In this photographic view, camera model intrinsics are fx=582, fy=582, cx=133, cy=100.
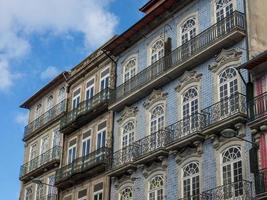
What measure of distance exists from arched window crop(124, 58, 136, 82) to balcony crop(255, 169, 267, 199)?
1133cm

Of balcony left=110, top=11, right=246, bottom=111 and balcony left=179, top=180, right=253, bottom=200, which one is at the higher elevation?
balcony left=110, top=11, right=246, bottom=111

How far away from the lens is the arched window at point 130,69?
98.5ft

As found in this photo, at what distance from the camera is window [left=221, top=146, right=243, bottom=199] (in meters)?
21.0

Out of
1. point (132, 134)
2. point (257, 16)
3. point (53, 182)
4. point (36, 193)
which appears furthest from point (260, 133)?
point (36, 193)

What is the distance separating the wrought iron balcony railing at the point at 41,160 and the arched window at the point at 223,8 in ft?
46.8

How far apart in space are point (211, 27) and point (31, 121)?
1956 centimetres

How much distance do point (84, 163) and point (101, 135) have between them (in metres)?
1.74

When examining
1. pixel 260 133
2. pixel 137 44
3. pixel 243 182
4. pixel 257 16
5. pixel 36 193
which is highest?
pixel 137 44

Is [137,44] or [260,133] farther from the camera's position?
[137,44]

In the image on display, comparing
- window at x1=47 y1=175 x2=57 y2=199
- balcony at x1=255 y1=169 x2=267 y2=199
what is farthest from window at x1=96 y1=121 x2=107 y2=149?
balcony at x1=255 y1=169 x2=267 y2=199

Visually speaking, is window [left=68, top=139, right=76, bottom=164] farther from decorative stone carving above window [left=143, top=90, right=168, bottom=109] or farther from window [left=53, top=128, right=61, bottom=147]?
decorative stone carving above window [left=143, top=90, right=168, bottom=109]

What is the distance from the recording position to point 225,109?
22562 mm

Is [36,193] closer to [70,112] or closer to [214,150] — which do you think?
[70,112]

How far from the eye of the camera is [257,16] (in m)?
23.7
